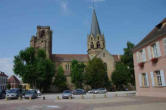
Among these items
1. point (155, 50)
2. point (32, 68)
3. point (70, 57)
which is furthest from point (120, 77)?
point (155, 50)

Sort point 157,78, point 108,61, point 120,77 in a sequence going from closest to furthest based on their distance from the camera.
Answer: point 157,78
point 120,77
point 108,61

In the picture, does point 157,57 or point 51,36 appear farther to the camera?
point 51,36

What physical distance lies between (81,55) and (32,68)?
2490 centimetres

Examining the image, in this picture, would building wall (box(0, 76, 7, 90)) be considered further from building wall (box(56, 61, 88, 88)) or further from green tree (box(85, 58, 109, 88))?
green tree (box(85, 58, 109, 88))

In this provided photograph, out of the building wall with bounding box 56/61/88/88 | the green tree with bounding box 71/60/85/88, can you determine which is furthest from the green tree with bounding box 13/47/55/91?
the building wall with bounding box 56/61/88/88

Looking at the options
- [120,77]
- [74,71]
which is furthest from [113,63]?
[74,71]

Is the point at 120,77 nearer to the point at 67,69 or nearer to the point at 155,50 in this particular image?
the point at 67,69

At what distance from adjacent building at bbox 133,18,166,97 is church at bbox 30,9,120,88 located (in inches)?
1124

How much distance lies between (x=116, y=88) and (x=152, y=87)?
30.5m

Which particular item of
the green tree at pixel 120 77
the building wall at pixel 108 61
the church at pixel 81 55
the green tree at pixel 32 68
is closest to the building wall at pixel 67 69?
the church at pixel 81 55

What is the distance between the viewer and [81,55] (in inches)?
2282

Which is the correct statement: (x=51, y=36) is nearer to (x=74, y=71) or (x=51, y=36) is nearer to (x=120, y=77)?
(x=74, y=71)

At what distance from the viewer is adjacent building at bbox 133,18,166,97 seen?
16359 millimetres

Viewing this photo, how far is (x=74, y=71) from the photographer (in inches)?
1740
